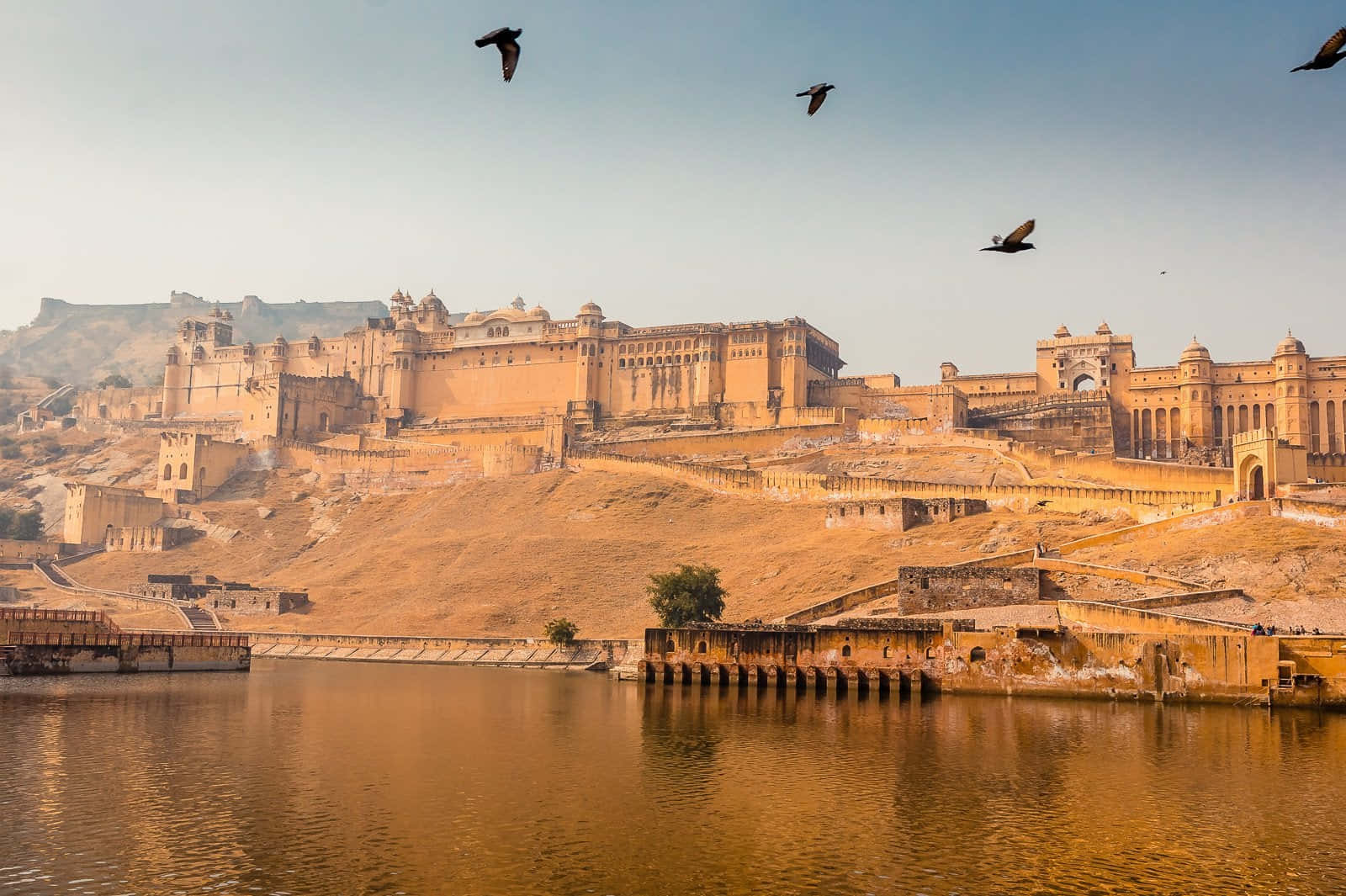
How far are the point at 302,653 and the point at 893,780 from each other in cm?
4008

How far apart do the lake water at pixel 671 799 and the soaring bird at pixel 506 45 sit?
9902mm

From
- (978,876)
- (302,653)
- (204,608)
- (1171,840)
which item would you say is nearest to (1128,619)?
(1171,840)

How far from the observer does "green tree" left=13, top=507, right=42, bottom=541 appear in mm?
83562

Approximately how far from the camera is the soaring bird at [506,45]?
39.3ft

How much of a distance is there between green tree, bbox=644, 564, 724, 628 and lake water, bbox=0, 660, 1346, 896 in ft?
43.4

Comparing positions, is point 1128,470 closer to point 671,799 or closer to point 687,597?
point 687,597

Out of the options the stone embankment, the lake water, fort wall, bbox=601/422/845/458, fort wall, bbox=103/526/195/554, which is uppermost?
fort wall, bbox=601/422/845/458

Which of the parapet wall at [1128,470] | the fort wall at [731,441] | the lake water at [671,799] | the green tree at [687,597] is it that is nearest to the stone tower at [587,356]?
the fort wall at [731,441]

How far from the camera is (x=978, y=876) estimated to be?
16.5 m

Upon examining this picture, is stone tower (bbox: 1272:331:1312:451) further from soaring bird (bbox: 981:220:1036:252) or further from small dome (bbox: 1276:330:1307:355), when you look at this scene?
soaring bird (bbox: 981:220:1036:252)

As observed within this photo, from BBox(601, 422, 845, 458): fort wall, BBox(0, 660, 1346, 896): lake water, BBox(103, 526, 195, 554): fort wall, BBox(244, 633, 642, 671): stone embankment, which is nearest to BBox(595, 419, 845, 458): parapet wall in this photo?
BBox(601, 422, 845, 458): fort wall

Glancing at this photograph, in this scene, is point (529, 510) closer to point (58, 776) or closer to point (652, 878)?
point (58, 776)

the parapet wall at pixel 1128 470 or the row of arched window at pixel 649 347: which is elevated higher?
the row of arched window at pixel 649 347

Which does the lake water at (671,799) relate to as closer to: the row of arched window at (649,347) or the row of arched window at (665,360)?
the row of arched window at (665,360)
